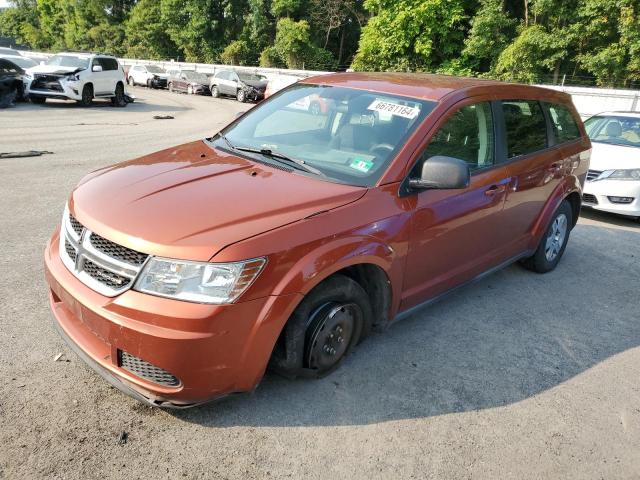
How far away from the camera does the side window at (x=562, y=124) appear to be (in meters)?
4.95

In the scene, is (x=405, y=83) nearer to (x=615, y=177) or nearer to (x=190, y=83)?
(x=615, y=177)

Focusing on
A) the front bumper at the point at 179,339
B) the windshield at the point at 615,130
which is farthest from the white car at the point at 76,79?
the front bumper at the point at 179,339

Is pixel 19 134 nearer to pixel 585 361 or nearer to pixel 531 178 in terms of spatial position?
pixel 531 178

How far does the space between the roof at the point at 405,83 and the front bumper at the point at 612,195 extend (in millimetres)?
3653

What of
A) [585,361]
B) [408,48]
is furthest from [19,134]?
[408,48]

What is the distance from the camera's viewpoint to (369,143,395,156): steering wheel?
3320 mm

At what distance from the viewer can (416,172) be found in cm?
329

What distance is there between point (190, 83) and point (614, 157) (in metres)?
26.7

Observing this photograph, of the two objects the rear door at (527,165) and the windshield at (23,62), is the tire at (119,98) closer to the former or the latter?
the windshield at (23,62)

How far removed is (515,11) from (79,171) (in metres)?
32.2

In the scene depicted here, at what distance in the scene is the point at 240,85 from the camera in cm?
2692

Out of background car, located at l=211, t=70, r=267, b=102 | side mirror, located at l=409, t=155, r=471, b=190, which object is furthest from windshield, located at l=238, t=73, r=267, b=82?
side mirror, located at l=409, t=155, r=471, b=190

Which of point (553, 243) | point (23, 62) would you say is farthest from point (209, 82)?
point (553, 243)

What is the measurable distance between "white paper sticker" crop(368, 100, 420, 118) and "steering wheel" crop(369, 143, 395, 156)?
0.93 feet
